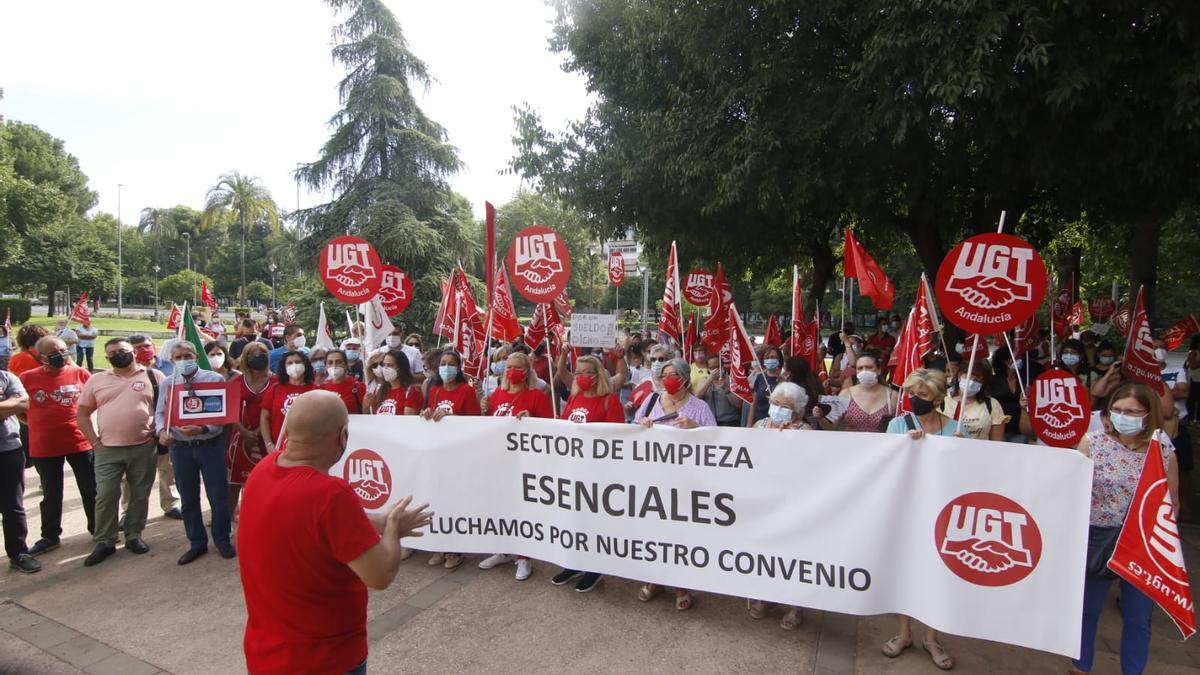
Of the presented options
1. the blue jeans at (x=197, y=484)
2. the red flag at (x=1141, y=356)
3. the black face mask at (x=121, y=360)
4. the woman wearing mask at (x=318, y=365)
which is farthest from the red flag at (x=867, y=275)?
the black face mask at (x=121, y=360)

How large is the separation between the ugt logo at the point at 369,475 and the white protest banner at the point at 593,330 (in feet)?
10.2

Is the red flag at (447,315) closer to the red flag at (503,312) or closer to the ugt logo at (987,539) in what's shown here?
the red flag at (503,312)

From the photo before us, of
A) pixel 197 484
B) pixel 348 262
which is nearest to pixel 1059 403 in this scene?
pixel 197 484

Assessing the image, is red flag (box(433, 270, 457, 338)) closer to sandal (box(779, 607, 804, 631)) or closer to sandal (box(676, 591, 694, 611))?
sandal (box(676, 591, 694, 611))

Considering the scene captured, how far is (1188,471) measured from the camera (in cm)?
564

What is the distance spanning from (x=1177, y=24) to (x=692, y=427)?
612cm

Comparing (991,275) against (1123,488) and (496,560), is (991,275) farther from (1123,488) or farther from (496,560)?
(496,560)

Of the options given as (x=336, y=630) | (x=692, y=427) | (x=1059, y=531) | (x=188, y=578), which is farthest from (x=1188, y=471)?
(x=188, y=578)

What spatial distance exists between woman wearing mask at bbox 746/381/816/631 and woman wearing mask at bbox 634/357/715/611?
0.45 metres

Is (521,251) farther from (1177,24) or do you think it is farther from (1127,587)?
(1177,24)

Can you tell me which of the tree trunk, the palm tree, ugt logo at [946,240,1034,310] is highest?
the palm tree

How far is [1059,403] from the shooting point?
5.14m

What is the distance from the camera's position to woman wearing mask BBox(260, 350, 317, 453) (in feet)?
18.8

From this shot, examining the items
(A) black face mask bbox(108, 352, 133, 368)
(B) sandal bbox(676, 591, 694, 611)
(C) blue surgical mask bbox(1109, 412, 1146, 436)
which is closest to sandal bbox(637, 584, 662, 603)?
(B) sandal bbox(676, 591, 694, 611)
